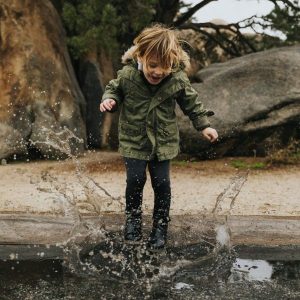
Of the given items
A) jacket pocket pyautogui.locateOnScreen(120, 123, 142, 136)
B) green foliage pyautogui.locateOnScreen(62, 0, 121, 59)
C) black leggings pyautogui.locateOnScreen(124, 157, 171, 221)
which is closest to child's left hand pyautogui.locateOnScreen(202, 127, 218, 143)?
black leggings pyautogui.locateOnScreen(124, 157, 171, 221)

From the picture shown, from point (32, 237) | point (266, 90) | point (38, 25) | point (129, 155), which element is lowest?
point (32, 237)

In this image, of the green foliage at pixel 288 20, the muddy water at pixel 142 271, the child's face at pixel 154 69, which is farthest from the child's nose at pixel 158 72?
the green foliage at pixel 288 20

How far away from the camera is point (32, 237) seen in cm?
338

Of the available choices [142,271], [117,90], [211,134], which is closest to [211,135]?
[211,134]

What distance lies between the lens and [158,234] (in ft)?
10.6

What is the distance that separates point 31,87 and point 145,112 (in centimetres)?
406

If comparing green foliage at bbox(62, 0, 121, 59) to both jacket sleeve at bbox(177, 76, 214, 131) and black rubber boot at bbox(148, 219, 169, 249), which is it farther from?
black rubber boot at bbox(148, 219, 169, 249)

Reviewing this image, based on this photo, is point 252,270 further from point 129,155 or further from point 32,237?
point 32,237

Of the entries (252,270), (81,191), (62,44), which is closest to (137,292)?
(252,270)

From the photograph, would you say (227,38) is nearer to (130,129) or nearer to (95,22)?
(95,22)

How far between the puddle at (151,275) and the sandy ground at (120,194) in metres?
0.40

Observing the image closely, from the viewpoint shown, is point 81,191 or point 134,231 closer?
point 134,231

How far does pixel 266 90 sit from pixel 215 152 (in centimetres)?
96

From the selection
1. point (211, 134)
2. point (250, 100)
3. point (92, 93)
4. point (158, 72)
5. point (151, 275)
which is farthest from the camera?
point (92, 93)
